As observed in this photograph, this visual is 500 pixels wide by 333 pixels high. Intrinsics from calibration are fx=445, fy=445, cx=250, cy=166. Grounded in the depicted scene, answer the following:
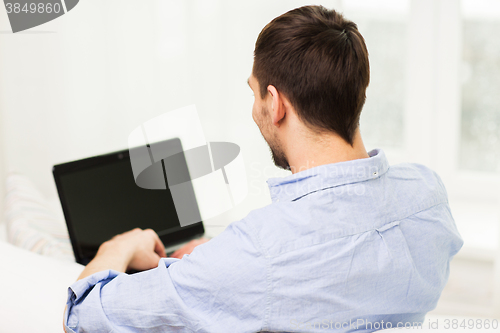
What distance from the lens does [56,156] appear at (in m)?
1.76

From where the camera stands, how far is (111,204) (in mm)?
1067

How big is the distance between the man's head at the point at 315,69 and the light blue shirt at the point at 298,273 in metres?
0.09

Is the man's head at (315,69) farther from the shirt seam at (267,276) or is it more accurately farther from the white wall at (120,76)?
the white wall at (120,76)

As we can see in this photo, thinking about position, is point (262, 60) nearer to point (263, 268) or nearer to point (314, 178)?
point (314, 178)

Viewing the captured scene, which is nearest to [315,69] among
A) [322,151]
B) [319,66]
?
[319,66]

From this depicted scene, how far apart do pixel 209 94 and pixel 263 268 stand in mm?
1040

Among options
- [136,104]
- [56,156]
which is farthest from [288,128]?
[56,156]

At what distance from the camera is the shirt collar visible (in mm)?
650

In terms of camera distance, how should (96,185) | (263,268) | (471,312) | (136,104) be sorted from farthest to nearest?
1. (136,104)
2. (471,312)
3. (96,185)
4. (263,268)

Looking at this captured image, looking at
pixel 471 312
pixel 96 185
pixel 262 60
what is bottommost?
pixel 471 312

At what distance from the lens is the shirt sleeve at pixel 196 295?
0.59 meters

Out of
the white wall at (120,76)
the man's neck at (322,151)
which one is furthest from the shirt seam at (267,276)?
the white wall at (120,76)

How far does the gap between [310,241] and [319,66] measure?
0.26 m

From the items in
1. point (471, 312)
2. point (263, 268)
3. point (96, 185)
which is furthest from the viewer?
point (471, 312)
